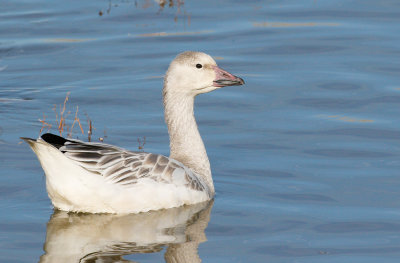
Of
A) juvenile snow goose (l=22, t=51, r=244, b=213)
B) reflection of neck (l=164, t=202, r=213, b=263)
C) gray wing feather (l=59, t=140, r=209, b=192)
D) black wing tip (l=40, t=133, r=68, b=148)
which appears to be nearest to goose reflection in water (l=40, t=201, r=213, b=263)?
reflection of neck (l=164, t=202, r=213, b=263)

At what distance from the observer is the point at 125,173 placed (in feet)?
32.5

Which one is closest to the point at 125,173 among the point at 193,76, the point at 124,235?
the point at 124,235

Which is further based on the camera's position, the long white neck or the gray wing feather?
the long white neck

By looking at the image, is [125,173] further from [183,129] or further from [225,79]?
[225,79]

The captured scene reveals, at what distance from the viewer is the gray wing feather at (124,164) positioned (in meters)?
9.72

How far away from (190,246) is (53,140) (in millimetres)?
1851

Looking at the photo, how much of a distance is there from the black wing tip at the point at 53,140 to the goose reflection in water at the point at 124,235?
859 mm

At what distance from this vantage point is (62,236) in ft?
31.0

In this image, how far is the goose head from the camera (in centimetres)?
1095

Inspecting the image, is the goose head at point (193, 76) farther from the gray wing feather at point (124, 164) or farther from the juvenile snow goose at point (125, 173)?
the gray wing feather at point (124, 164)

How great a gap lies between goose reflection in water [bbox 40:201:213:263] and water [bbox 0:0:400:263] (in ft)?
0.10

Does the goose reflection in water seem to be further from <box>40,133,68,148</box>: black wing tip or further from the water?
<box>40,133,68,148</box>: black wing tip

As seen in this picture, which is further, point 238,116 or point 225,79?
point 238,116

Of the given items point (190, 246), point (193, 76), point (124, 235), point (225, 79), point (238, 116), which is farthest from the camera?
point (238, 116)
